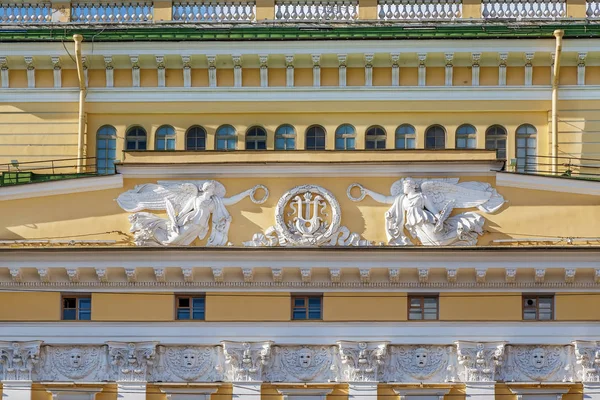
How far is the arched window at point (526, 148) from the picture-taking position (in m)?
42.8

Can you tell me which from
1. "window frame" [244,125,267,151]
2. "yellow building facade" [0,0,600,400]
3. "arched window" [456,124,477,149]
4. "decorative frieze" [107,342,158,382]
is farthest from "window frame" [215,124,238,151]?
"decorative frieze" [107,342,158,382]

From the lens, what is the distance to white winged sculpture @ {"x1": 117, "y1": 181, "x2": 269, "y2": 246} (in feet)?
128

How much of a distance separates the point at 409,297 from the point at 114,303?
559 cm

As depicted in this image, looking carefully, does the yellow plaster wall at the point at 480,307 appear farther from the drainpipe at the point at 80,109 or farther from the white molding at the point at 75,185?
the drainpipe at the point at 80,109

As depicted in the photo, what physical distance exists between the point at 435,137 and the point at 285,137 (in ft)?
10.4

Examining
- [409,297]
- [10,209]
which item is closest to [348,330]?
[409,297]

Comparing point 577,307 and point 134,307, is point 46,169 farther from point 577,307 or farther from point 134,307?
point 577,307

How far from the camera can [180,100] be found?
4344 cm

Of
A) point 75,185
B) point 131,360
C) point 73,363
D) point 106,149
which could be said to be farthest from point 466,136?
point 73,363

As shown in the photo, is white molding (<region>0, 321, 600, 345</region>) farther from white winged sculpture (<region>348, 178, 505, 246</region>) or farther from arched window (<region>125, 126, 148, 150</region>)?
arched window (<region>125, 126, 148, 150</region>)

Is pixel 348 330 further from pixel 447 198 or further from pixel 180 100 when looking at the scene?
pixel 180 100

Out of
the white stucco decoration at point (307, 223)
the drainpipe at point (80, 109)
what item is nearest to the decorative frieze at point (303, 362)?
the white stucco decoration at point (307, 223)

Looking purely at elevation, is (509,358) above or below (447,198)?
below

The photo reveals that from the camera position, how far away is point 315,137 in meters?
43.4
